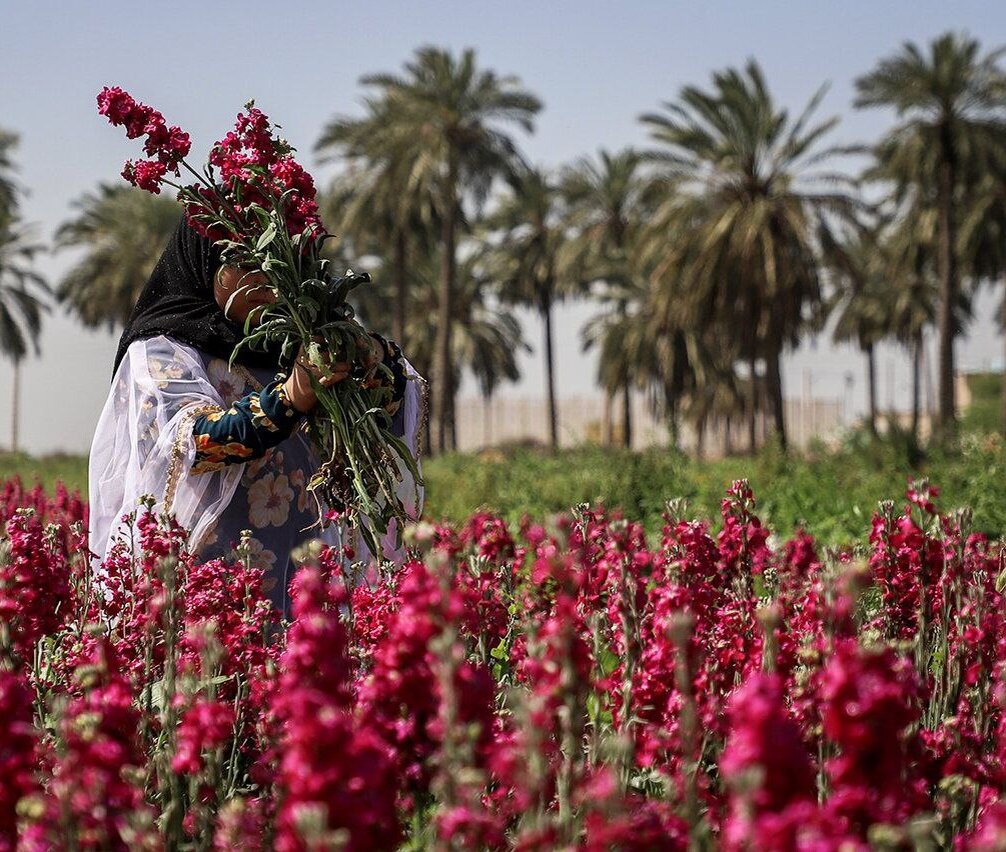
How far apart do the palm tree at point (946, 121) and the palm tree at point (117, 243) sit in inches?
660

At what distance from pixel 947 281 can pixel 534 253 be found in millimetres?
12485

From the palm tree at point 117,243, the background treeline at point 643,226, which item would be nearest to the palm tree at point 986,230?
the background treeline at point 643,226

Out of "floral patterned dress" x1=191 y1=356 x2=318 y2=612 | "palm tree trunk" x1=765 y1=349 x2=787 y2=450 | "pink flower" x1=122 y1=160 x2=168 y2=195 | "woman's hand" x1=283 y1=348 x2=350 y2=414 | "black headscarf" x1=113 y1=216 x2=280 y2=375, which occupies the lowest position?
"floral patterned dress" x1=191 y1=356 x2=318 y2=612

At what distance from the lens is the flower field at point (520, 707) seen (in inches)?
46.3

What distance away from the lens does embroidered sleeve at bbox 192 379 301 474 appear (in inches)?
114

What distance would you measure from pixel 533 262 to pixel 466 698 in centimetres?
3226

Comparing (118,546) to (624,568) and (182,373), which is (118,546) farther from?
(624,568)

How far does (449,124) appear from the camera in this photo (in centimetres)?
2611

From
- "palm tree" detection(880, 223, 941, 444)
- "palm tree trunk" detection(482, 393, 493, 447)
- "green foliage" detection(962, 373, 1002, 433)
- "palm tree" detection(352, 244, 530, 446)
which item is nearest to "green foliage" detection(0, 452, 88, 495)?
"palm tree" detection(352, 244, 530, 446)

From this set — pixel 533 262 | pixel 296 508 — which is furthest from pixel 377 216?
pixel 296 508

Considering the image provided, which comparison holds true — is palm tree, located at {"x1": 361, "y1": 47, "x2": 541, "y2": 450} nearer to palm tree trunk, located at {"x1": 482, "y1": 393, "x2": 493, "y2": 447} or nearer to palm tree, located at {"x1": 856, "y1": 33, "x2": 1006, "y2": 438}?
palm tree, located at {"x1": 856, "y1": 33, "x2": 1006, "y2": 438}

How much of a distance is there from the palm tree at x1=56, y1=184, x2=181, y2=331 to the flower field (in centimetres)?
2882

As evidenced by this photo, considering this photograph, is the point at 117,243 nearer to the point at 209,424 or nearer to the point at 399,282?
the point at 399,282

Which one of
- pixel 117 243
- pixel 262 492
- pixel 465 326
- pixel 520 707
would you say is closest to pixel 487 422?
pixel 465 326
